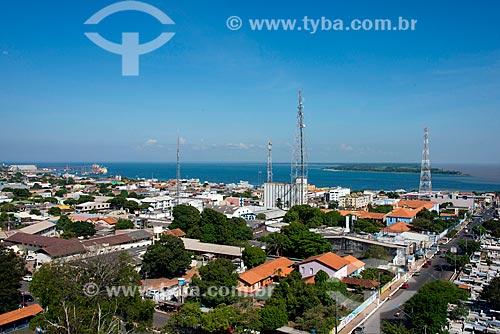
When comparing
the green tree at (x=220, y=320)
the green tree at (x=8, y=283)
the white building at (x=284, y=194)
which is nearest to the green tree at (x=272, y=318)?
the green tree at (x=220, y=320)

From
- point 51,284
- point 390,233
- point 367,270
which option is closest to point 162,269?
point 51,284

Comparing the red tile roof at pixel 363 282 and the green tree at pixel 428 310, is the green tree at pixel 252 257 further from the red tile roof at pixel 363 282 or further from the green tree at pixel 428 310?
the green tree at pixel 428 310

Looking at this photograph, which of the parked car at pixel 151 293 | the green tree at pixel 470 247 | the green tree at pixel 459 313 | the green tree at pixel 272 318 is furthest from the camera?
the green tree at pixel 470 247

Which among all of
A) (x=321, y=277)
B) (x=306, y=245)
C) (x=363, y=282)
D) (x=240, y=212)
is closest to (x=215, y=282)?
(x=321, y=277)

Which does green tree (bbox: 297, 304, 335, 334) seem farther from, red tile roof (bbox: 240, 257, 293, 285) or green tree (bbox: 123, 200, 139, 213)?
green tree (bbox: 123, 200, 139, 213)

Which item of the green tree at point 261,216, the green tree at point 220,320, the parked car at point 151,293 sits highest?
the green tree at point 220,320

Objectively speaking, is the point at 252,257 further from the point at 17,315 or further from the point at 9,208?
the point at 9,208
